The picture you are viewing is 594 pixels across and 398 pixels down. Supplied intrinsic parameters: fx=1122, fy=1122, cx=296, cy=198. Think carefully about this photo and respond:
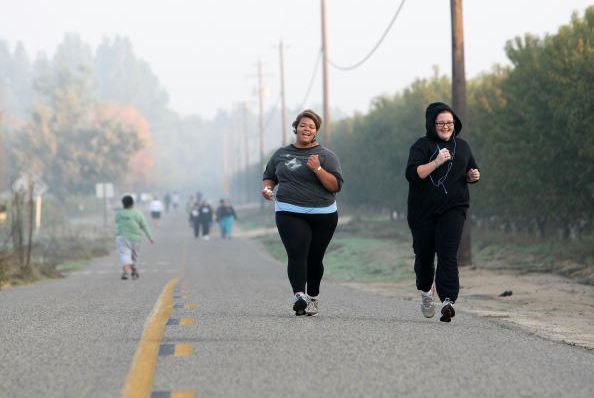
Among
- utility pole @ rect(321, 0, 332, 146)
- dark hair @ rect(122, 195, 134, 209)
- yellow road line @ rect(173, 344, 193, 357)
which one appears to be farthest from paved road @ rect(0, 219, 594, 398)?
utility pole @ rect(321, 0, 332, 146)

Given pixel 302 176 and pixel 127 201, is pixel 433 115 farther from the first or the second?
pixel 127 201

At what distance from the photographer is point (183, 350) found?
8.45 meters

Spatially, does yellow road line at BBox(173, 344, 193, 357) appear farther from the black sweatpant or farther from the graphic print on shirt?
the black sweatpant

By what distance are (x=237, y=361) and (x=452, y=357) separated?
1.57 meters

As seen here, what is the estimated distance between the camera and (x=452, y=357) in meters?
8.15

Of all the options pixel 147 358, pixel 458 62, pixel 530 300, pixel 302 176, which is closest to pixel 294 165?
pixel 302 176

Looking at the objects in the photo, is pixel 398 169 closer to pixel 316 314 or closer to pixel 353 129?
pixel 353 129

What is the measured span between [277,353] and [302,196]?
2928 millimetres

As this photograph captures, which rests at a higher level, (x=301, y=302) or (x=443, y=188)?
(x=443, y=188)

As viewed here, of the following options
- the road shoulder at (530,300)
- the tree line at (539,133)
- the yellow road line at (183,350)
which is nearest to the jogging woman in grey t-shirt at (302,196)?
the road shoulder at (530,300)

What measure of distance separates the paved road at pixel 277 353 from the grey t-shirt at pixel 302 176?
1.17 m

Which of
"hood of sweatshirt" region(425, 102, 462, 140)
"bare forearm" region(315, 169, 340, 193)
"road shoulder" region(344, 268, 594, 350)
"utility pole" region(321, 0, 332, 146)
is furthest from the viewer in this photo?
"utility pole" region(321, 0, 332, 146)

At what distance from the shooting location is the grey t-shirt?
1095 cm

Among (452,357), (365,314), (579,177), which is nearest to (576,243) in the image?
(579,177)
